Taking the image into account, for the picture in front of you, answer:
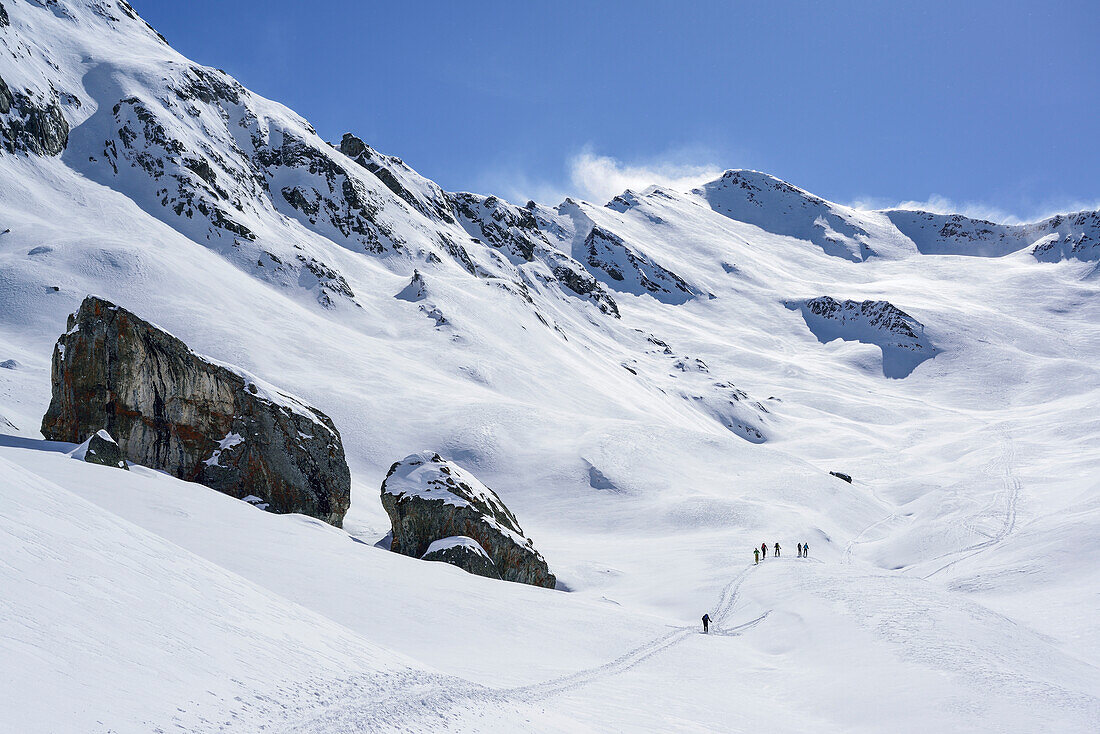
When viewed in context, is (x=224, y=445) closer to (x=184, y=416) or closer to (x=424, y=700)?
(x=184, y=416)

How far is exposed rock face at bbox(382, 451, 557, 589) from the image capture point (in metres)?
28.1

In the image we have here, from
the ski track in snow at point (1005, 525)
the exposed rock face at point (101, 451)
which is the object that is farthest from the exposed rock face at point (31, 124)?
the ski track in snow at point (1005, 525)

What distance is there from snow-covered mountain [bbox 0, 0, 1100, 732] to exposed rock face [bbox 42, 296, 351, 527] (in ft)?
9.93

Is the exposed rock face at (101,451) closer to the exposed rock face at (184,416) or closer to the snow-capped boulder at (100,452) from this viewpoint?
the snow-capped boulder at (100,452)

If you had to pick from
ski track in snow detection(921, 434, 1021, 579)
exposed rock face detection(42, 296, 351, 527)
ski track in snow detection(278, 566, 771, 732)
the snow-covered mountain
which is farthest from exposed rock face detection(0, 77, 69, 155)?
ski track in snow detection(921, 434, 1021, 579)

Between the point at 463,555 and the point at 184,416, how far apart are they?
1356 cm

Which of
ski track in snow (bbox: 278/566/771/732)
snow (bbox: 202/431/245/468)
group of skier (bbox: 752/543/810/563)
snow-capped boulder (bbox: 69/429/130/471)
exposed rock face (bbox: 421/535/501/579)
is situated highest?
group of skier (bbox: 752/543/810/563)

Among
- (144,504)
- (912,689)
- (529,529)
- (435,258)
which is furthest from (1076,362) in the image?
(144,504)

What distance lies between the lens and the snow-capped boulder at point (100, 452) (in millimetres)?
21656

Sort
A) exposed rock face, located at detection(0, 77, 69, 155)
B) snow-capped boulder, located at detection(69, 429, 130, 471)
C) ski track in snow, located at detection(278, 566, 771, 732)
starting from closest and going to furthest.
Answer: ski track in snow, located at detection(278, 566, 771, 732), snow-capped boulder, located at detection(69, 429, 130, 471), exposed rock face, located at detection(0, 77, 69, 155)

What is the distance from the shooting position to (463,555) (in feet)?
90.5

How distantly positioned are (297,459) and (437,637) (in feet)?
54.2

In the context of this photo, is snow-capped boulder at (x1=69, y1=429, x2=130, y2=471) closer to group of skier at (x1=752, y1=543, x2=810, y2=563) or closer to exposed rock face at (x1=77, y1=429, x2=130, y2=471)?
exposed rock face at (x1=77, y1=429, x2=130, y2=471)

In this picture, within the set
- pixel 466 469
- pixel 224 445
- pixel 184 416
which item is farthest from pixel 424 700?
pixel 466 469
